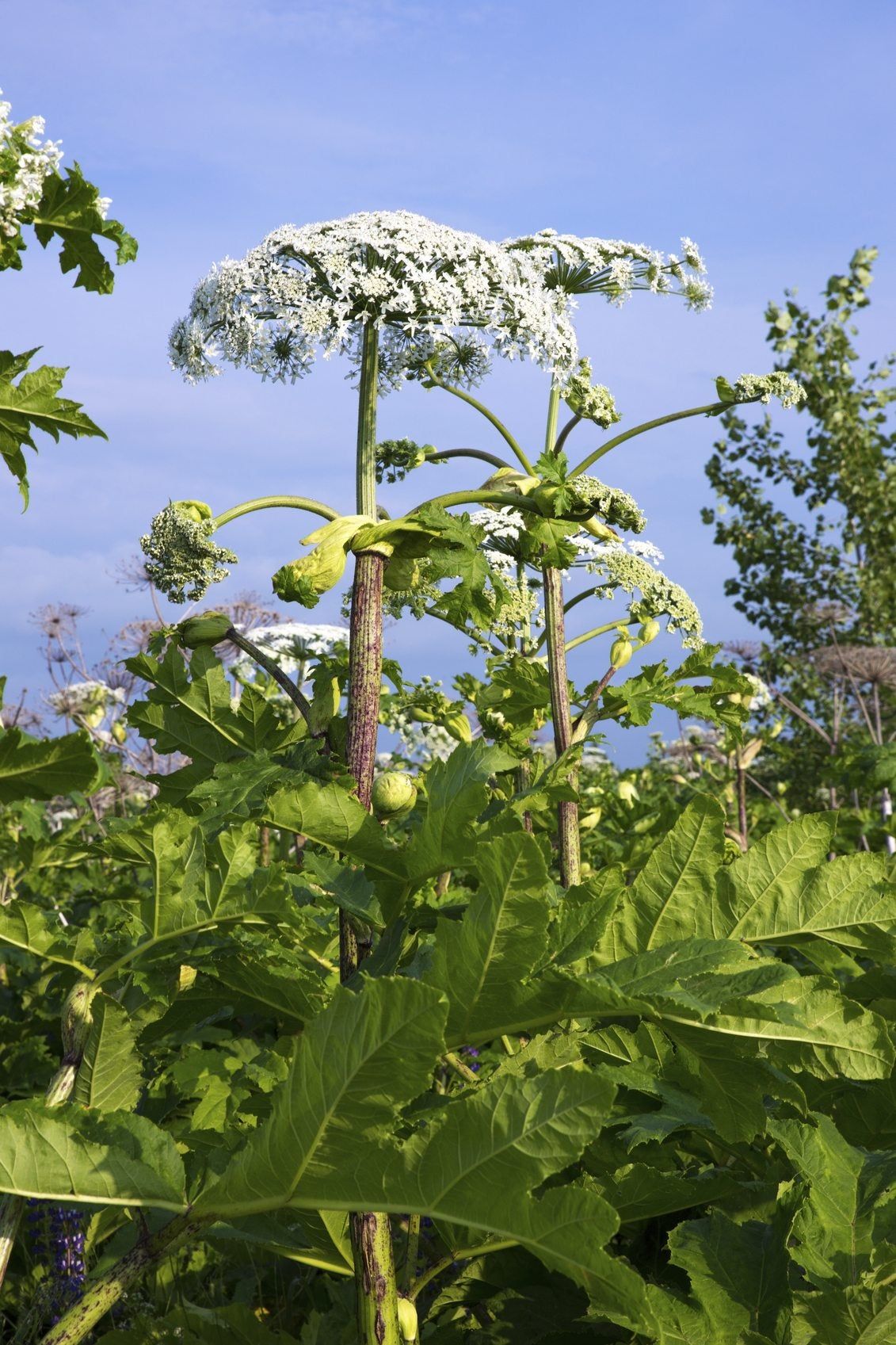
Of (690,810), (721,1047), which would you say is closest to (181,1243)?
(721,1047)

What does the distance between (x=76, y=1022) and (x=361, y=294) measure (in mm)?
1581

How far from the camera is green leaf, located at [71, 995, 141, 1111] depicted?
158 cm

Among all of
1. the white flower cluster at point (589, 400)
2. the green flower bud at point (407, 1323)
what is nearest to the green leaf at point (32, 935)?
the green flower bud at point (407, 1323)

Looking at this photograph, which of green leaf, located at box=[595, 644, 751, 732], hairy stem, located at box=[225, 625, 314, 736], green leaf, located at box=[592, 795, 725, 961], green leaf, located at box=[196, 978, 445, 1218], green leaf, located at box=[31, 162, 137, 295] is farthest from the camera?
green leaf, located at box=[595, 644, 751, 732]

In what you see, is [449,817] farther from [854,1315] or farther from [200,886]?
[854,1315]

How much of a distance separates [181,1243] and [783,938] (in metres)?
0.84

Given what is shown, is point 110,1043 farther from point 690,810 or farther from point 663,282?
point 663,282

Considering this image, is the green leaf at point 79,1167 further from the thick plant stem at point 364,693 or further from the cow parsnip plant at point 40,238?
the cow parsnip plant at point 40,238

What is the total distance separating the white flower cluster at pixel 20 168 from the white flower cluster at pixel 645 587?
1.87 meters

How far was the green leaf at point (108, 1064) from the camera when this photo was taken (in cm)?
158

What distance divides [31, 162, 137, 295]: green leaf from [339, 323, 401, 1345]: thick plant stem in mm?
663

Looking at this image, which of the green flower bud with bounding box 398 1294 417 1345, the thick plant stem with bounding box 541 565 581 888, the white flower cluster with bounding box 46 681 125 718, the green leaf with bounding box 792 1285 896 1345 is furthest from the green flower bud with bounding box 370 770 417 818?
the white flower cluster with bounding box 46 681 125 718

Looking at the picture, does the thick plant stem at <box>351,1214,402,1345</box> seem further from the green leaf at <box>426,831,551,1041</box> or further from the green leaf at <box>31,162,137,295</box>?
the green leaf at <box>31,162,137,295</box>

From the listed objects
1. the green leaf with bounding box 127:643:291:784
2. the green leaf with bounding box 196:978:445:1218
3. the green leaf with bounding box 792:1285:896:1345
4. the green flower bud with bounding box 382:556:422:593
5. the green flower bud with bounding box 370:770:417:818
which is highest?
the green flower bud with bounding box 382:556:422:593
